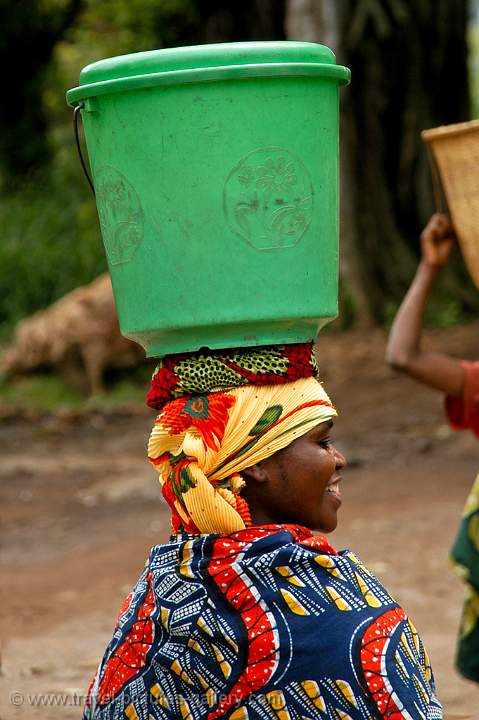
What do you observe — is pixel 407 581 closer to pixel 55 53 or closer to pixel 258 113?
pixel 258 113

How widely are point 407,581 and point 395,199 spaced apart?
22.9 ft

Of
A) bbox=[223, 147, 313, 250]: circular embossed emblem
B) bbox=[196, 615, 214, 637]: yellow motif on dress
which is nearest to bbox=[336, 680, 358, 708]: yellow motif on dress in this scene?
bbox=[196, 615, 214, 637]: yellow motif on dress

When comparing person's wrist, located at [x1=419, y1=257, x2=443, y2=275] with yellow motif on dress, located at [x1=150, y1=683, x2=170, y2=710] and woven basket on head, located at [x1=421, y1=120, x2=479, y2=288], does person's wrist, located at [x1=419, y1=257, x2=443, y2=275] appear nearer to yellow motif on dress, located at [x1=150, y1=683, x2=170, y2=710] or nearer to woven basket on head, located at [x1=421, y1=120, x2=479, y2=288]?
woven basket on head, located at [x1=421, y1=120, x2=479, y2=288]

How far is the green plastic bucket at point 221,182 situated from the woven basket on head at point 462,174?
3.79 feet

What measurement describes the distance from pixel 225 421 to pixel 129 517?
5.20 metres

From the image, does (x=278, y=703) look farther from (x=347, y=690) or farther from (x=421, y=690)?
(x=421, y=690)

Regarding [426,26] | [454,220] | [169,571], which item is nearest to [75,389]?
[426,26]

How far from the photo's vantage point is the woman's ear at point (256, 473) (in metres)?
2.04

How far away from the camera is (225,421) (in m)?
2.01

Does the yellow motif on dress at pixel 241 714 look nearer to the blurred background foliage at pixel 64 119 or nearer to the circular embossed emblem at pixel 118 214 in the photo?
the circular embossed emblem at pixel 118 214

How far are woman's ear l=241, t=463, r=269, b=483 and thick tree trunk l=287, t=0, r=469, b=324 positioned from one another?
928 cm

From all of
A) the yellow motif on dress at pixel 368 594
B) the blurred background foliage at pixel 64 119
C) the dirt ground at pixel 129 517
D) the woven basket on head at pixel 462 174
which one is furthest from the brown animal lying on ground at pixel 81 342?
the yellow motif on dress at pixel 368 594

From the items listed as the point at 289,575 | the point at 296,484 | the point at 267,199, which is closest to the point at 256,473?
the point at 296,484

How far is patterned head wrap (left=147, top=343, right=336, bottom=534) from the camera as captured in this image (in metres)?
2.00
